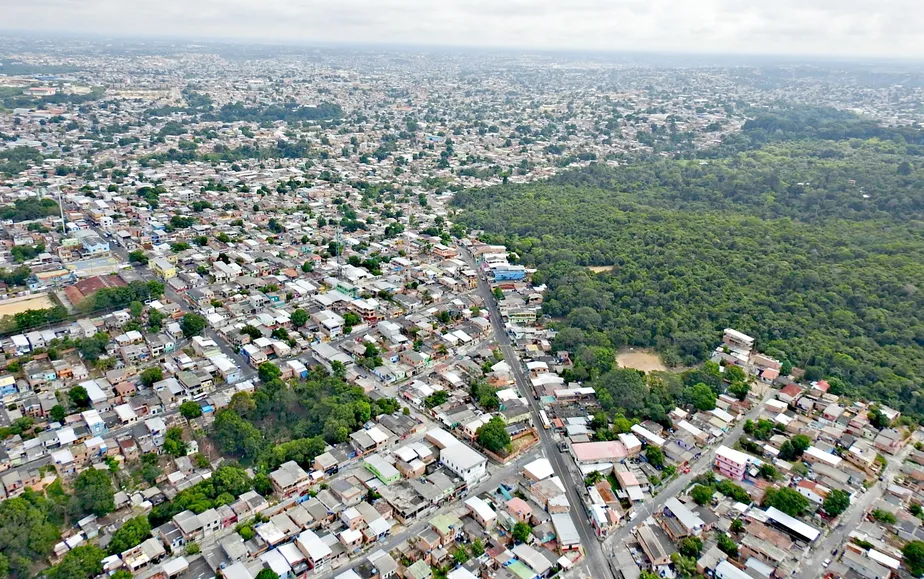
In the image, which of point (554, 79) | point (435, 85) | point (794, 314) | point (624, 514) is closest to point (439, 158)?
point (794, 314)

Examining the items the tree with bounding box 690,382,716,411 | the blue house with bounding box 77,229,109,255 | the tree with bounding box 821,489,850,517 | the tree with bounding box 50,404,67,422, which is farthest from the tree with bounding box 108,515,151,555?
the blue house with bounding box 77,229,109,255

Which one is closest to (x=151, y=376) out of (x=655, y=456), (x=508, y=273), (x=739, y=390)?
(x=655, y=456)

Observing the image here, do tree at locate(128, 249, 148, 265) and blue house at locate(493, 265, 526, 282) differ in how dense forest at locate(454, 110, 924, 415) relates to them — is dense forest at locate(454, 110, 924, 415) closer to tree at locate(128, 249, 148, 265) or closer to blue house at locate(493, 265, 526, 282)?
blue house at locate(493, 265, 526, 282)

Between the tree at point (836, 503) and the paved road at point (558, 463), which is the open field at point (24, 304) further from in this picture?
the tree at point (836, 503)

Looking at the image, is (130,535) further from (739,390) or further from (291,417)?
(739,390)

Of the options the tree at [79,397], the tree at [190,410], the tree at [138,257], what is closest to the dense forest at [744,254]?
the tree at [190,410]

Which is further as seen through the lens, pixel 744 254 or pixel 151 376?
pixel 744 254
